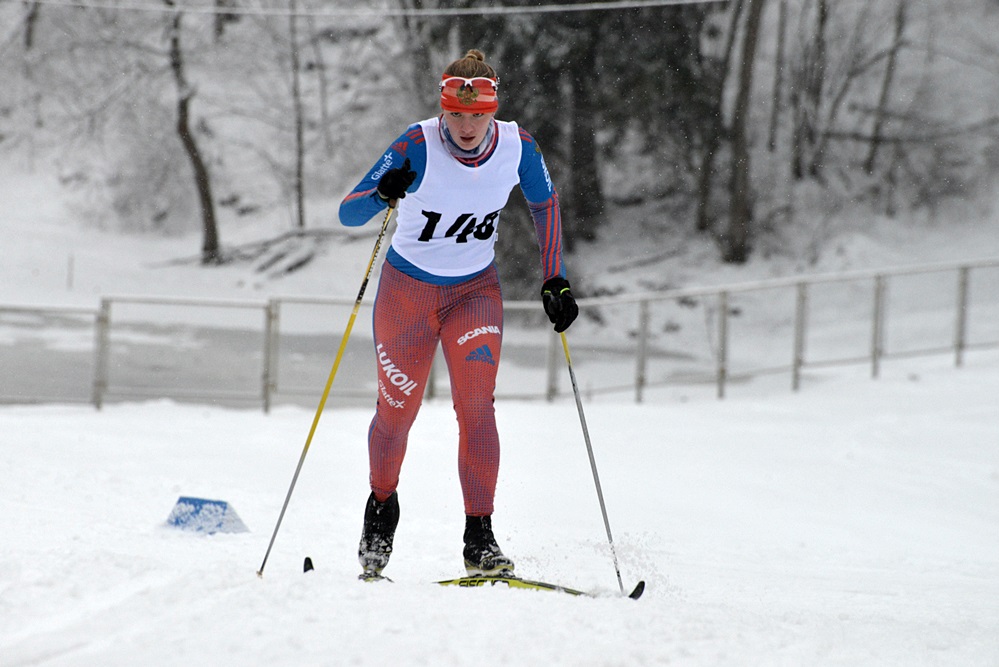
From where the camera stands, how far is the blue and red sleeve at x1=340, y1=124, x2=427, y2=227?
3.71 m

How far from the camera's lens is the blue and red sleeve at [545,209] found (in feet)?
13.1

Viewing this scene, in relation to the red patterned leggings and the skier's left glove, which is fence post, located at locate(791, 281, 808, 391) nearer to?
the red patterned leggings

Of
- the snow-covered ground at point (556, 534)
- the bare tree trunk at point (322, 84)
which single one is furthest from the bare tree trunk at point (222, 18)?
the snow-covered ground at point (556, 534)

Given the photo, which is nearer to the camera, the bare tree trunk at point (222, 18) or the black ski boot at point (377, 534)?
the black ski boot at point (377, 534)

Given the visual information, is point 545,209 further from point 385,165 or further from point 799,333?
point 799,333

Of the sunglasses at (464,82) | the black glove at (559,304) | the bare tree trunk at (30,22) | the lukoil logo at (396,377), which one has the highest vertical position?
the bare tree trunk at (30,22)

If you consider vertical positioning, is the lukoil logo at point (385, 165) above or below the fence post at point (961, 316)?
above

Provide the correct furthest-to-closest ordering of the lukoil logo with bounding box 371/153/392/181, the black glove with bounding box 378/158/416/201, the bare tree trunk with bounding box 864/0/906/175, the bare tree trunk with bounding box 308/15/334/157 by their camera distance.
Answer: the bare tree trunk with bounding box 308/15/334/157
the bare tree trunk with bounding box 864/0/906/175
the lukoil logo with bounding box 371/153/392/181
the black glove with bounding box 378/158/416/201

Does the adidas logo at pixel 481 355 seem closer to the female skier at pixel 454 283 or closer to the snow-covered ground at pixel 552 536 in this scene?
the female skier at pixel 454 283

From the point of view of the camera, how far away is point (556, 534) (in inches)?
206

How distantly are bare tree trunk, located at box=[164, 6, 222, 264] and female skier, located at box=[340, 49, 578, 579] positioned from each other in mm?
21931

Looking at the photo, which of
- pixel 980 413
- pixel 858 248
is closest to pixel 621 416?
pixel 980 413

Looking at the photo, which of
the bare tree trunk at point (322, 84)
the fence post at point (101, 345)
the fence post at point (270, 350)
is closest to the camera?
the fence post at point (101, 345)

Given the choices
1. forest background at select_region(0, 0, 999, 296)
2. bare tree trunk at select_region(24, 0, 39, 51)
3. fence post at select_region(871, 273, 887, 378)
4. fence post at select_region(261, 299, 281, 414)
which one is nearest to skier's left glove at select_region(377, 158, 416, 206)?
fence post at select_region(261, 299, 281, 414)
